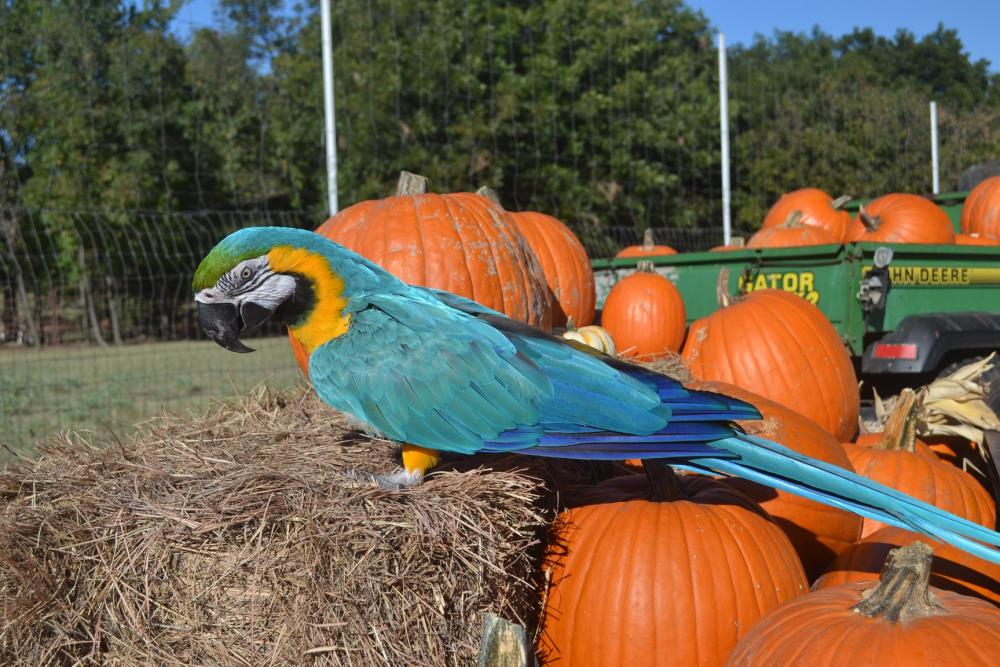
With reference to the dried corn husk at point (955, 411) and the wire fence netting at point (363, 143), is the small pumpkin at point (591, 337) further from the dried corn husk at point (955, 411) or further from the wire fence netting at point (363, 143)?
the wire fence netting at point (363, 143)

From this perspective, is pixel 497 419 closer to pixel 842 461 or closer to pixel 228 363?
pixel 842 461

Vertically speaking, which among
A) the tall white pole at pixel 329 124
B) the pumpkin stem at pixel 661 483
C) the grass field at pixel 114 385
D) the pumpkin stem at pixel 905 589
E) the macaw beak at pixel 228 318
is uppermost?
the tall white pole at pixel 329 124

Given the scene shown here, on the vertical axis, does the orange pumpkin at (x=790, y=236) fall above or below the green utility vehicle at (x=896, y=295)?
above

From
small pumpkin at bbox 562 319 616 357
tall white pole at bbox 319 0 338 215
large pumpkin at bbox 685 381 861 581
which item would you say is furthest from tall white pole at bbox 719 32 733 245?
large pumpkin at bbox 685 381 861 581

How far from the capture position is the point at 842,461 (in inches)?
124

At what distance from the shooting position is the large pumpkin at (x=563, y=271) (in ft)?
15.1

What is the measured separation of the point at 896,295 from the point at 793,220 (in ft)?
6.69

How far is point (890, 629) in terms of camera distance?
1.98 meters

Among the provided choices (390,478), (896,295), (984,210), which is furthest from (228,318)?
(984,210)

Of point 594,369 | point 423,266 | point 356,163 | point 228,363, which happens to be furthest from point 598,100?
point 594,369

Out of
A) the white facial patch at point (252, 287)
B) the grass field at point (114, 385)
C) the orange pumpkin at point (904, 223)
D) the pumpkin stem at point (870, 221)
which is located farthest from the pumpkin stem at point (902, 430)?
the grass field at point (114, 385)

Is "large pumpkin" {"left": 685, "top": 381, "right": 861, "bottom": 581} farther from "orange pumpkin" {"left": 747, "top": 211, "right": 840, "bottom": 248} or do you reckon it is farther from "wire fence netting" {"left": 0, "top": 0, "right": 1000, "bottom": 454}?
"wire fence netting" {"left": 0, "top": 0, "right": 1000, "bottom": 454}

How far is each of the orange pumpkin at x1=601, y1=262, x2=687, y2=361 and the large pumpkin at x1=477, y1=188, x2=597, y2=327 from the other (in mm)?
268

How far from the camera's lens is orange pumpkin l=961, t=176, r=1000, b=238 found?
23.0 ft
